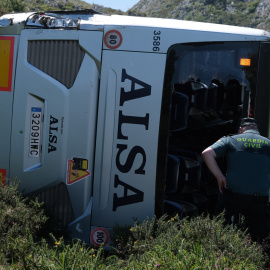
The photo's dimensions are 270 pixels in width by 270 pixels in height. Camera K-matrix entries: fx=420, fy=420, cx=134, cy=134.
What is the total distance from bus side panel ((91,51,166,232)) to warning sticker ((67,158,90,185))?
127mm

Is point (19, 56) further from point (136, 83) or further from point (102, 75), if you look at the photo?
point (136, 83)

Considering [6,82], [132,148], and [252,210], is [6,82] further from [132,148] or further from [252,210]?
[252,210]

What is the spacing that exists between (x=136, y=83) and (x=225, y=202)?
143 centimetres

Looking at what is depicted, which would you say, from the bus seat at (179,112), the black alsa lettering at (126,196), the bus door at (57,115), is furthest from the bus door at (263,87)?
the bus door at (57,115)

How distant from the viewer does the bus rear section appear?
163 inches

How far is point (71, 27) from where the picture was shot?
14.0 ft

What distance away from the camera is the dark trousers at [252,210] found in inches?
153

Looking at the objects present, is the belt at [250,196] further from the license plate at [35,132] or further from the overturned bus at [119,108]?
the license plate at [35,132]

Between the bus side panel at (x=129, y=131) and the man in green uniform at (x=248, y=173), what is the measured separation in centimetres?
63

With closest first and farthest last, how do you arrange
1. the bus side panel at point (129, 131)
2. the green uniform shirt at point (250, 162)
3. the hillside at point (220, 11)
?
the green uniform shirt at point (250, 162)
the bus side panel at point (129, 131)
the hillside at point (220, 11)

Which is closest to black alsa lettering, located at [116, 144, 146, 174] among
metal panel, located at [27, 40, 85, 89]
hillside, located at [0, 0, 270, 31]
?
metal panel, located at [27, 40, 85, 89]

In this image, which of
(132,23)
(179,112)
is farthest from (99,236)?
(132,23)

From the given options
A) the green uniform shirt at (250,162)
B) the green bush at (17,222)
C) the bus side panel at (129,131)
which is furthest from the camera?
the bus side panel at (129,131)

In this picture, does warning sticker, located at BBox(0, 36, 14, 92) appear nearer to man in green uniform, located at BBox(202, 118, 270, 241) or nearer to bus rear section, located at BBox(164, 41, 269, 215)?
bus rear section, located at BBox(164, 41, 269, 215)
